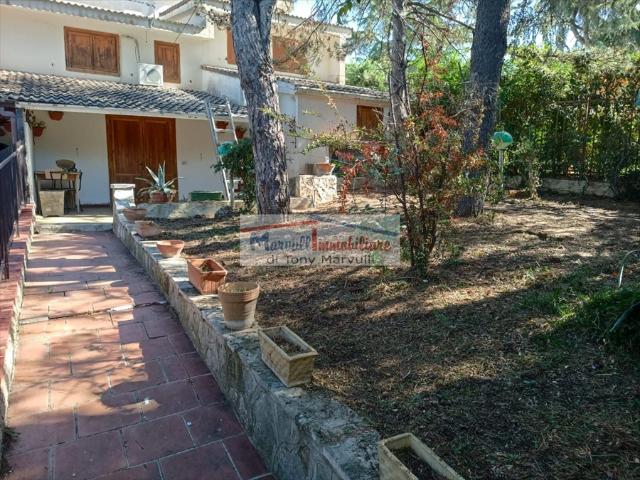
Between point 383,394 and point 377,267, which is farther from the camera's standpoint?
point 377,267

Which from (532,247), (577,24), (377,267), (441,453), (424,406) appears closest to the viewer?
(441,453)

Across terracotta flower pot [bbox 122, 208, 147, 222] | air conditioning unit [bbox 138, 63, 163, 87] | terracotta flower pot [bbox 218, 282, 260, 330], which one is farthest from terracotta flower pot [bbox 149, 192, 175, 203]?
terracotta flower pot [bbox 218, 282, 260, 330]

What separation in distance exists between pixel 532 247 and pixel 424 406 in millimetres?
3187

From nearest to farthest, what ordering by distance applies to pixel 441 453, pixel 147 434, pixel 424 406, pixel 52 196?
pixel 441 453 → pixel 424 406 → pixel 147 434 → pixel 52 196

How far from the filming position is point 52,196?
385 inches

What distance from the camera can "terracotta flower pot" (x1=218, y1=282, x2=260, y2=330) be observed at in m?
3.44

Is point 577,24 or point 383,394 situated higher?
point 577,24

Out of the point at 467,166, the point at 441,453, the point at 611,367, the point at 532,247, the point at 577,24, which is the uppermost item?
the point at 577,24

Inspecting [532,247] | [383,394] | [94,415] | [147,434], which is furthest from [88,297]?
[532,247]

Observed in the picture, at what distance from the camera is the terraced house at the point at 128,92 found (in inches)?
434

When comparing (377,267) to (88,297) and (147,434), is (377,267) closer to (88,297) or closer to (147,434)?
(147,434)

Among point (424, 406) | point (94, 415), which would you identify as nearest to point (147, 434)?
point (94, 415)

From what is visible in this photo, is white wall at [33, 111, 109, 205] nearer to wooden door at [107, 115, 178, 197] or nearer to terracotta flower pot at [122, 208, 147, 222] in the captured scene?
wooden door at [107, 115, 178, 197]
